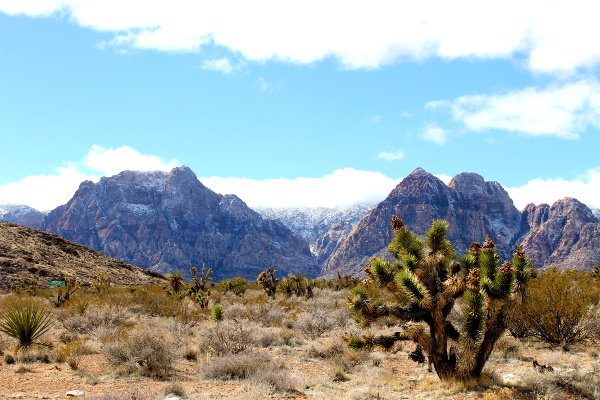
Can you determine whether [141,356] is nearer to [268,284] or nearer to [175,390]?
[175,390]

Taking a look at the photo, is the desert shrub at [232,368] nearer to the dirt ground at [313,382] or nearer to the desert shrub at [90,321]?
A: the dirt ground at [313,382]

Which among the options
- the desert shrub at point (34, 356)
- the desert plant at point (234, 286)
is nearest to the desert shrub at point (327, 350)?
the desert shrub at point (34, 356)

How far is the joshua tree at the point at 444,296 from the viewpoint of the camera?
984 centimetres

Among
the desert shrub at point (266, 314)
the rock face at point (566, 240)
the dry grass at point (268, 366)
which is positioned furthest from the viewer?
the rock face at point (566, 240)

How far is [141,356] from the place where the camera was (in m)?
12.0

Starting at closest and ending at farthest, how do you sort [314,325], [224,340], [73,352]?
[73,352] < [224,340] < [314,325]

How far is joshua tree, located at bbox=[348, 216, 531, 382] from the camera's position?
9.84 m

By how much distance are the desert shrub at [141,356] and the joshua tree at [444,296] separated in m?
5.17

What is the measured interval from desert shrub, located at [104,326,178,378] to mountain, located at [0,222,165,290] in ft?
138

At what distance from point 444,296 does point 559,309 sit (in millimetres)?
6255

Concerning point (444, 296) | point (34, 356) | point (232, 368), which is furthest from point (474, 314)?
point (34, 356)

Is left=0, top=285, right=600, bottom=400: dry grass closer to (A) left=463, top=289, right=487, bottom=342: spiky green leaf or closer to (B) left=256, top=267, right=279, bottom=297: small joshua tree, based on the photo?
(A) left=463, top=289, right=487, bottom=342: spiky green leaf

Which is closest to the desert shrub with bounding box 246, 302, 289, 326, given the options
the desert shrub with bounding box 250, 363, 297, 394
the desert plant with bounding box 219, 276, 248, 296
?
the desert shrub with bounding box 250, 363, 297, 394

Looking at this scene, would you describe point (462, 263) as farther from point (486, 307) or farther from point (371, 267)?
point (371, 267)
